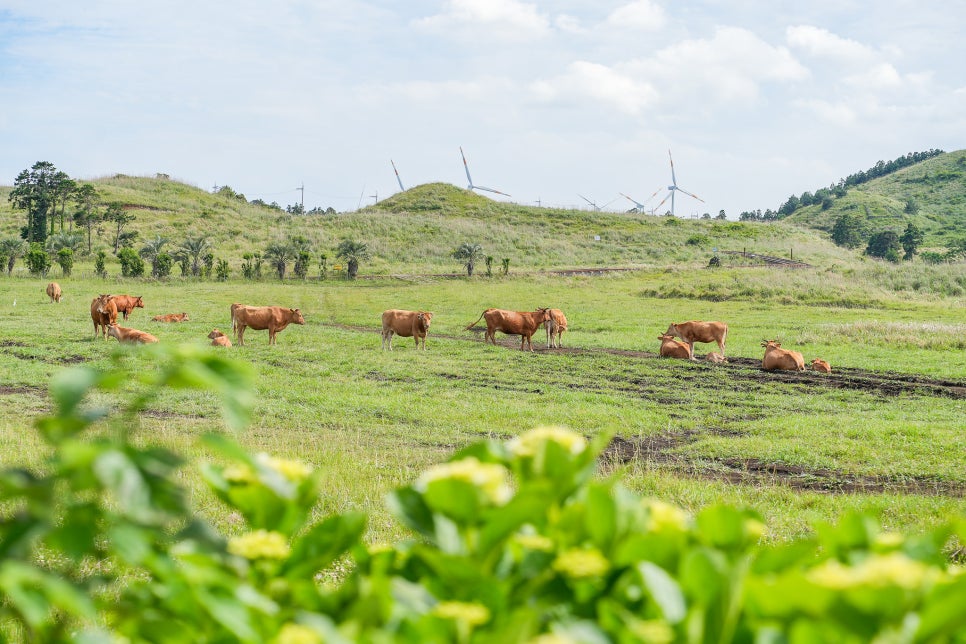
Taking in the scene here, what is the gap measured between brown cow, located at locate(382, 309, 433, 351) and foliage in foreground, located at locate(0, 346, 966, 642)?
2127 centimetres

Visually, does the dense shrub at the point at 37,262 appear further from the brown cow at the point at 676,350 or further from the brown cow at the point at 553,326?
the brown cow at the point at 676,350

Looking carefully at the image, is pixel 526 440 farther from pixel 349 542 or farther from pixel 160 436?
pixel 160 436

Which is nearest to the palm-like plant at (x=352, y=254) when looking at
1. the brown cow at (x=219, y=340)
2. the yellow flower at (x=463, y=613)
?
the brown cow at (x=219, y=340)

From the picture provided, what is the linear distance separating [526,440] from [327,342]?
72.4 feet

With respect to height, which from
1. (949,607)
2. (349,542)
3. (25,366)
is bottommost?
(25,366)

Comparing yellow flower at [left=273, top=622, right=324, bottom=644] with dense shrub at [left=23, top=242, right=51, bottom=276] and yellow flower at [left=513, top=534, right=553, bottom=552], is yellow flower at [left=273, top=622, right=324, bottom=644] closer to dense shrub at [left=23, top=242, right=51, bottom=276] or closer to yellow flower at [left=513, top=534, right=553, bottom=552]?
yellow flower at [left=513, top=534, right=553, bottom=552]

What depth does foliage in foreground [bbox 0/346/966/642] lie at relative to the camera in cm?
98

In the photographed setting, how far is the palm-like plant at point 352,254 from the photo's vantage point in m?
49.2

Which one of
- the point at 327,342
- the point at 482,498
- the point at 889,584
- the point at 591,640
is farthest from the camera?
the point at 327,342

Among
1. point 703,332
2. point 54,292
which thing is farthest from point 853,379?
point 54,292

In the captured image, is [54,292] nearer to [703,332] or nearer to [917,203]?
[703,332]

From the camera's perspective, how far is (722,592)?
105 cm

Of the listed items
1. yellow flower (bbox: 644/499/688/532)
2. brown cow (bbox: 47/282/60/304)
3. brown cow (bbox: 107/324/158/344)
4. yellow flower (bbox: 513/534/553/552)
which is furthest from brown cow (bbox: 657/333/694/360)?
brown cow (bbox: 47/282/60/304)

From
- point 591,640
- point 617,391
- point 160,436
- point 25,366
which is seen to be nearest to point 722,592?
point 591,640
